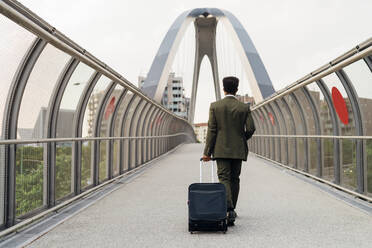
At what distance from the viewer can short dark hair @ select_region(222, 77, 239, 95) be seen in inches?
163

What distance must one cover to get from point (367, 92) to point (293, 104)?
3.88 m

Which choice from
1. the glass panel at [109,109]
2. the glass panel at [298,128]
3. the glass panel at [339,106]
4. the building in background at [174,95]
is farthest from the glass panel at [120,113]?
the building in background at [174,95]

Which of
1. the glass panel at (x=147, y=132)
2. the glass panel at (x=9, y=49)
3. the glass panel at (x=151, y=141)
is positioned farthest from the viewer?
the glass panel at (x=151, y=141)

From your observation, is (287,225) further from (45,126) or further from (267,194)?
(45,126)

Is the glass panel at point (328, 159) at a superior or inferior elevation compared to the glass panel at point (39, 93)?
inferior

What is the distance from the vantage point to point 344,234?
11.5 ft

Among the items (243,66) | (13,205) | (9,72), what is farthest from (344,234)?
(243,66)

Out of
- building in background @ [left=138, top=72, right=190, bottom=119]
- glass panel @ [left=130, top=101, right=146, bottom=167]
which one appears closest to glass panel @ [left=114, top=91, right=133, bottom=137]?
glass panel @ [left=130, top=101, right=146, bottom=167]

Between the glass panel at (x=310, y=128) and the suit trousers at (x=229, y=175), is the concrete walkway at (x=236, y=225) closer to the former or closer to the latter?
the suit trousers at (x=229, y=175)

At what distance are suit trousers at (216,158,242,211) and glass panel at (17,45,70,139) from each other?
1785mm

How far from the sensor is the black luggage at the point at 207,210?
354 centimetres

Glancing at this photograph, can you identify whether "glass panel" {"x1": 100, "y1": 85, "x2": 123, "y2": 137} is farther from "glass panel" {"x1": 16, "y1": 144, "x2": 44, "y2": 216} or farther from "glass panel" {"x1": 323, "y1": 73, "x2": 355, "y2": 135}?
"glass panel" {"x1": 323, "y1": 73, "x2": 355, "y2": 135}

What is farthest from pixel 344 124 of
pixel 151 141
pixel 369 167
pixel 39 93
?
pixel 151 141

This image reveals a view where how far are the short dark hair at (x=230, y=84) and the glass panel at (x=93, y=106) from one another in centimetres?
215
